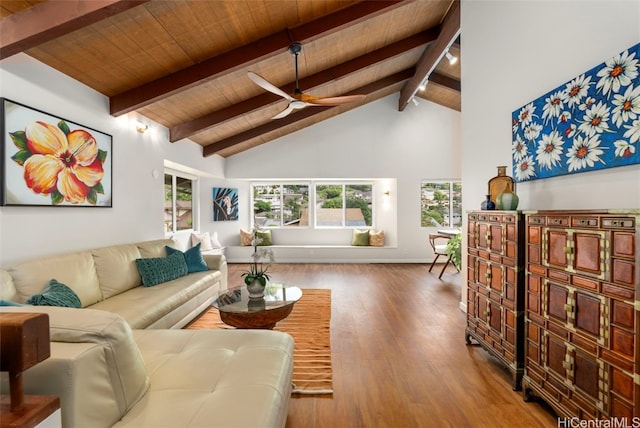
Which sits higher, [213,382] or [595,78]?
[595,78]

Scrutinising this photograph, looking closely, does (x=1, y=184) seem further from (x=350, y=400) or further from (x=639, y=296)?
(x=639, y=296)

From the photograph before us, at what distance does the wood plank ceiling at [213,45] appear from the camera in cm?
208

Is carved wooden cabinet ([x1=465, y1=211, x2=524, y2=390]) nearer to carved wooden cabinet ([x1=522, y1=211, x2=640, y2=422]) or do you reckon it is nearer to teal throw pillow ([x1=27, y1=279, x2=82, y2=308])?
carved wooden cabinet ([x1=522, y1=211, x2=640, y2=422])

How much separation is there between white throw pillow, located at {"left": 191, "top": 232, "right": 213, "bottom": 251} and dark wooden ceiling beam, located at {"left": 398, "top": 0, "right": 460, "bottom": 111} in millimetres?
5213

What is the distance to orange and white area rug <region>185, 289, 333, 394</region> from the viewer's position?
2.25 metres

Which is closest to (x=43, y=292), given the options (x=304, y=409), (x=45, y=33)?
(x=45, y=33)

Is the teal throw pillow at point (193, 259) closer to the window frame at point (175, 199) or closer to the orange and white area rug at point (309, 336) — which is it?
the orange and white area rug at point (309, 336)

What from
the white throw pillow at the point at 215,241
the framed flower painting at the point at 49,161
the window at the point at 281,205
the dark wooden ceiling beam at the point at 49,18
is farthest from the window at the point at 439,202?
the dark wooden ceiling beam at the point at 49,18

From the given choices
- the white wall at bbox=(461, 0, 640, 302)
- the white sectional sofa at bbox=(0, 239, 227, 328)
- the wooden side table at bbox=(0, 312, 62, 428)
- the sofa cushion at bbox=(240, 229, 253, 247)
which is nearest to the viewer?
the wooden side table at bbox=(0, 312, 62, 428)

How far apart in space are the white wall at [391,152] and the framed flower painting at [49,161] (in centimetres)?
424

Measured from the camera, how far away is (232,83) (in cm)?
405

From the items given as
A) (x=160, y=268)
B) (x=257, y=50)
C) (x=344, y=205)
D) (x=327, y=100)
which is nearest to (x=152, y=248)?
(x=160, y=268)

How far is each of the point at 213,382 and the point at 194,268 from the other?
8.75ft

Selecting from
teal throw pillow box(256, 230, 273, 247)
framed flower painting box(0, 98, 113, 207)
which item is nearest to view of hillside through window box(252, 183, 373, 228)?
teal throw pillow box(256, 230, 273, 247)
